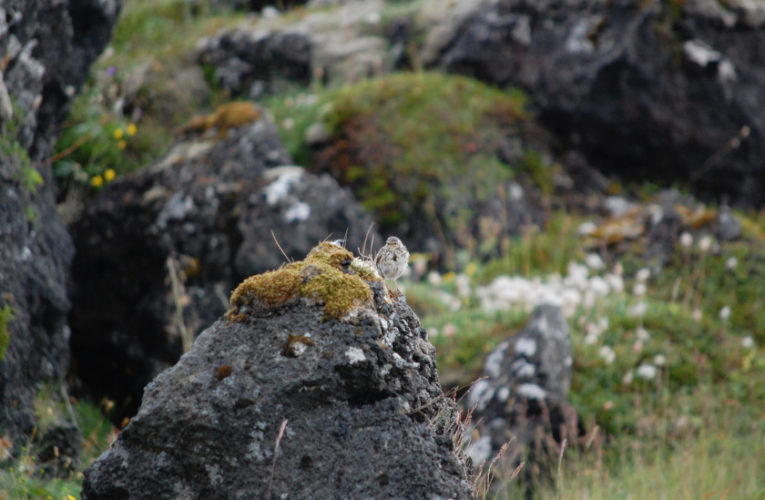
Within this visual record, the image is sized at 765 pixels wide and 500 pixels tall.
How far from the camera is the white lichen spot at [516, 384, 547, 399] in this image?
5.83m

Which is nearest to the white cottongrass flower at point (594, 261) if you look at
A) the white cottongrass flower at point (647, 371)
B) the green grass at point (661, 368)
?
the green grass at point (661, 368)

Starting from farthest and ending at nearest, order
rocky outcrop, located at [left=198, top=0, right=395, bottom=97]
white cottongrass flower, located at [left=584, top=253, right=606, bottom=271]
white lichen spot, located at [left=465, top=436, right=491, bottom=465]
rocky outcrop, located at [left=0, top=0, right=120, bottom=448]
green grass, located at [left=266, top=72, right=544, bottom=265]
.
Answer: rocky outcrop, located at [left=198, top=0, right=395, bottom=97]
green grass, located at [left=266, top=72, right=544, bottom=265]
white cottongrass flower, located at [left=584, top=253, right=606, bottom=271]
white lichen spot, located at [left=465, top=436, right=491, bottom=465]
rocky outcrop, located at [left=0, top=0, right=120, bottom=448]

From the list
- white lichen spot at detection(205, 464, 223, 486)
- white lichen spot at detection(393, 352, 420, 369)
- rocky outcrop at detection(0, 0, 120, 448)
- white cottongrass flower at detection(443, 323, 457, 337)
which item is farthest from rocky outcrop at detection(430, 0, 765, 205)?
white lichen spot at detection(205, 464, 223, 486)

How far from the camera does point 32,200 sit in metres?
5.52

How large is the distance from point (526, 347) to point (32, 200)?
13.4ft

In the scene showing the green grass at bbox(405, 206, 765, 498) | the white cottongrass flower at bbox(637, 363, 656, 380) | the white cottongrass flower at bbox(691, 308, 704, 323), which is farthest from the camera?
the white cottongrass flower at bbox(691, 308, 704, 323)

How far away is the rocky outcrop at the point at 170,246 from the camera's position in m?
6.86

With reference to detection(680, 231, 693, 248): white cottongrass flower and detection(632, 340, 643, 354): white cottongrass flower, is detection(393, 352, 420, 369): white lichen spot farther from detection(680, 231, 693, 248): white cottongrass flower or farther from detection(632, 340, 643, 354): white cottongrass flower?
detection(680, 231, 693, 248): white cottongrass flower

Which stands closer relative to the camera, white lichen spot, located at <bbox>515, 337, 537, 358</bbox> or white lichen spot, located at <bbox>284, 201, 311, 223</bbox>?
white lichen spot, located at <bbox>515, 337, 537, 358</bbox>

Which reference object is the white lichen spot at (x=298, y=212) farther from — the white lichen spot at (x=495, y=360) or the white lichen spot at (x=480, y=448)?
the white lichen spot at (x=480, y=448)

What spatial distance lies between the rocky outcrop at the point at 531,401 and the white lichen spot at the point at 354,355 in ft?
9.86

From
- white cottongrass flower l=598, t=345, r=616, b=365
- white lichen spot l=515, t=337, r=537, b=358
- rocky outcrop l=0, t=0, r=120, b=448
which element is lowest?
white cottongrass flower l=598, t=345, r=616, b=365

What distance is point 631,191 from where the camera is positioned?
10.6 metres

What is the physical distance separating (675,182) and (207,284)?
23.4 ft
